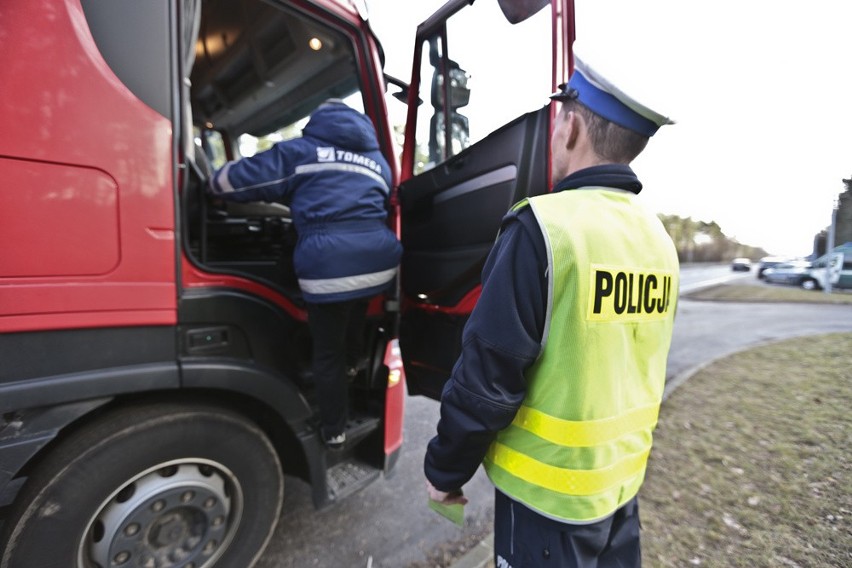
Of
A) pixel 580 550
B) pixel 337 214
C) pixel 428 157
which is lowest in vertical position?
pixel 580 550

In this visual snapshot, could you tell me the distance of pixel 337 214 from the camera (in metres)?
1.95

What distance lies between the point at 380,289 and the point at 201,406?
942 mm

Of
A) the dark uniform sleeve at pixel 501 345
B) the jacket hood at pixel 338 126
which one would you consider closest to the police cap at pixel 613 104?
the dark uniform sleeve at pixel 501 345

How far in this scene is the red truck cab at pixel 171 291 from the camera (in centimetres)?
125

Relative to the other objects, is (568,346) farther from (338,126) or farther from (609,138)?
(338,126)

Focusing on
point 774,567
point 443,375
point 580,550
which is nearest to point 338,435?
point 443,375

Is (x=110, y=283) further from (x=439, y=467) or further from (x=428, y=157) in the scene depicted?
(x=428, y=157)

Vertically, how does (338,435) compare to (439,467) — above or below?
below

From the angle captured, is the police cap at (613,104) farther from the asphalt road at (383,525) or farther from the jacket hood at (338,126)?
the asphalt road at (383,525)

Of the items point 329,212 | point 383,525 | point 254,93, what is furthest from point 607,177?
point 254,93

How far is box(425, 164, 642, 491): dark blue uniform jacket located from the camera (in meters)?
1.02

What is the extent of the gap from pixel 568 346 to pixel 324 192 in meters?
1.38

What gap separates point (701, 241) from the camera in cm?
5722

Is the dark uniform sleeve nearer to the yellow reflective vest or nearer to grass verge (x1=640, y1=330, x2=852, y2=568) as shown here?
the yellow reflective vest
